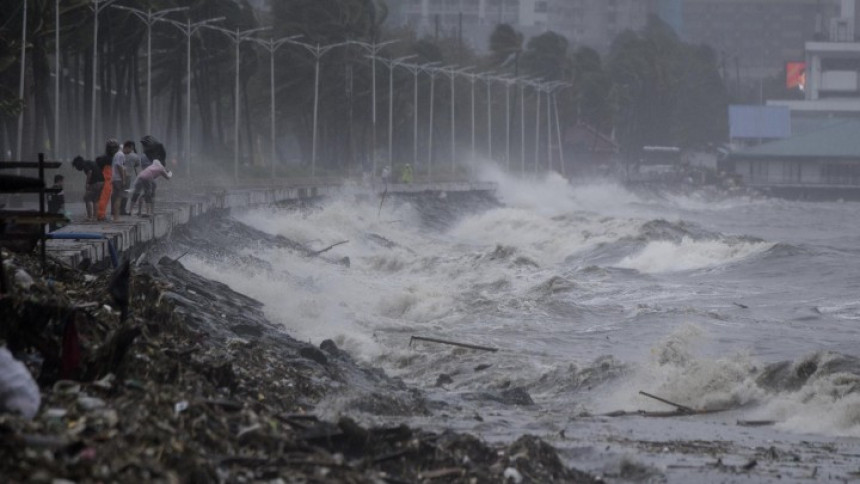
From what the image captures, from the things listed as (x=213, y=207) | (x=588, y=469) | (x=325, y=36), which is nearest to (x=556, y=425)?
(x=588, y=469)

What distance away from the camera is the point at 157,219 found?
26.8 m

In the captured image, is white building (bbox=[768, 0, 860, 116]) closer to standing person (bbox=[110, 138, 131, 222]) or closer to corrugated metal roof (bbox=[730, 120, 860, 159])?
corrugated metal roof (bbox=[730, 120, 860, 159])

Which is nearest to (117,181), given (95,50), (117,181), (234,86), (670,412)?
(117,181)

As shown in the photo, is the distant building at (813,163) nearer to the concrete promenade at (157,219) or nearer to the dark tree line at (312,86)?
the dark tree line at (312,86)

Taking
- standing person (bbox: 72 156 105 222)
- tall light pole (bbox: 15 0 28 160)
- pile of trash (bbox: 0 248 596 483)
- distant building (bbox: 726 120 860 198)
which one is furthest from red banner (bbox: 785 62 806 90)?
pile of trash (bbox: 0 248 596 483)

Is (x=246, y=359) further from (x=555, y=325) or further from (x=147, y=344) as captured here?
(x=555, y=325)

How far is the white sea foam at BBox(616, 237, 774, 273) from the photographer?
41938 millimetres

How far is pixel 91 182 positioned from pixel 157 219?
2663 mm

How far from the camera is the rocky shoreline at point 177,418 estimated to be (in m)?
8.25

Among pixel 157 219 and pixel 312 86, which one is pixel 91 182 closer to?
pixel 157 219

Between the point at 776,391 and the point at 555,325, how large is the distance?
8.36m

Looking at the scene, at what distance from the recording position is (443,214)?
245ft

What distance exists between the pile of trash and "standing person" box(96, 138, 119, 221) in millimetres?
9121

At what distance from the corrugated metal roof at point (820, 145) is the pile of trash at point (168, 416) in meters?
118
